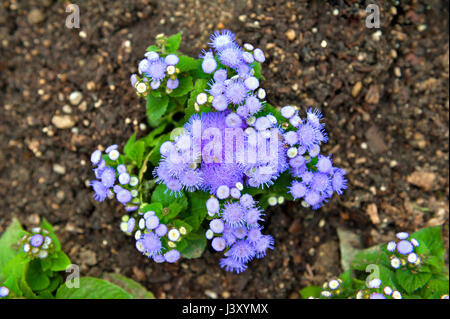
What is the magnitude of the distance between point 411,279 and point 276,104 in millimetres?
1649

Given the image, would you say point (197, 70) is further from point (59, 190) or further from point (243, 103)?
point (59, 190)

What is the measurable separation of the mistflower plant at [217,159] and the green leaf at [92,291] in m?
0.63

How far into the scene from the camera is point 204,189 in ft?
8.98

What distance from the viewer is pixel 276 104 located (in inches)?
137

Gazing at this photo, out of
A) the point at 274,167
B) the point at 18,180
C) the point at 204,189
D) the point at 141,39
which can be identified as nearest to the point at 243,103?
the point at 274,167

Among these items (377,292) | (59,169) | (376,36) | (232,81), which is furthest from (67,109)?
(377,292)

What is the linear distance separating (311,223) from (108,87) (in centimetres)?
210

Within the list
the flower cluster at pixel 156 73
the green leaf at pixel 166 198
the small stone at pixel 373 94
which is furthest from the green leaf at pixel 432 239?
the flower cluster at pixel 156 73

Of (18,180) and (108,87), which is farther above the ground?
(108,87)

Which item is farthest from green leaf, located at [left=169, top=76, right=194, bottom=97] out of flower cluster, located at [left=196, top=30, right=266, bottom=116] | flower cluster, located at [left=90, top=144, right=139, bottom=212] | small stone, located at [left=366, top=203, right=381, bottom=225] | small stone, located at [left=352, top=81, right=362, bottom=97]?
small stone, located at [left=366, top=203, right=381, bottom=225]

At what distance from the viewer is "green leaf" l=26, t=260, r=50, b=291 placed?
3.18 meters

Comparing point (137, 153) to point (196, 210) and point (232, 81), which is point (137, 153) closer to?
point (196, 210)

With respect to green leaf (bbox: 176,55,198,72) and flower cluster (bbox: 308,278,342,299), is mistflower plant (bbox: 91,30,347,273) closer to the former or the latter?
green leaf (bbox: 176,55,198,72)
